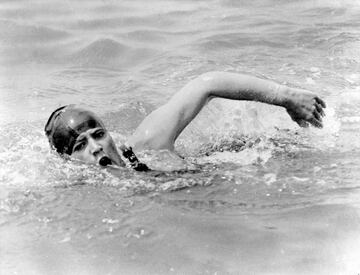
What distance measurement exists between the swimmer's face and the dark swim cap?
0.06 m

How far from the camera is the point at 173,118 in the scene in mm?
4562

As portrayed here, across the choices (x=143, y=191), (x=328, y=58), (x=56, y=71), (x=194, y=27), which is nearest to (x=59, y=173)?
(x=143, y=191)

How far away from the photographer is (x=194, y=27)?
916 cm

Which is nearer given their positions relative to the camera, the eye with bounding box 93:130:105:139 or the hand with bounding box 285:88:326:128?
the eye with bounding box 93:130:105:139

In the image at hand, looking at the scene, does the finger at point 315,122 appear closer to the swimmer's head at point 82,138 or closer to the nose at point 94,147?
the swimmer's head at point 82,138

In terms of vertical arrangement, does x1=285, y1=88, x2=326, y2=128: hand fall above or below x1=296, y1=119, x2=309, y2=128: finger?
above

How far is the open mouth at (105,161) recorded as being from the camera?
4180 millimetres

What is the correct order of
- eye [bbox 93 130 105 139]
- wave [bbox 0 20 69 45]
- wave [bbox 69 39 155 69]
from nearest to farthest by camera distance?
eye [bbox 93 130 105 139]
wave [bbox 69 39 155 69]
wave [bbox 0 20 69 45]

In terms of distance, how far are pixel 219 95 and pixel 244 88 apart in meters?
0.20

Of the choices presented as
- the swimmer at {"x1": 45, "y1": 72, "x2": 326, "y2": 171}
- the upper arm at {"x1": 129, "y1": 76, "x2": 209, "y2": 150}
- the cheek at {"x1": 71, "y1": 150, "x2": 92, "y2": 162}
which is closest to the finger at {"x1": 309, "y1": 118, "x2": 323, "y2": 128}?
the swimmer at {"x1": 45, "y1": 72, "x2": 326, "y2": 171}

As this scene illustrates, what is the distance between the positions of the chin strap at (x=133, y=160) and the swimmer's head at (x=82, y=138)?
0.20ft

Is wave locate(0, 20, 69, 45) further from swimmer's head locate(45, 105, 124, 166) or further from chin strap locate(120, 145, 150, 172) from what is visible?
chin strap locate(120, 145, 150, 172)

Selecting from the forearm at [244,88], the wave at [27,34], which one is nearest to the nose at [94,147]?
the forearm at [244,88]

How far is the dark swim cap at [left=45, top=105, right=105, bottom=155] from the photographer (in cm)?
438
